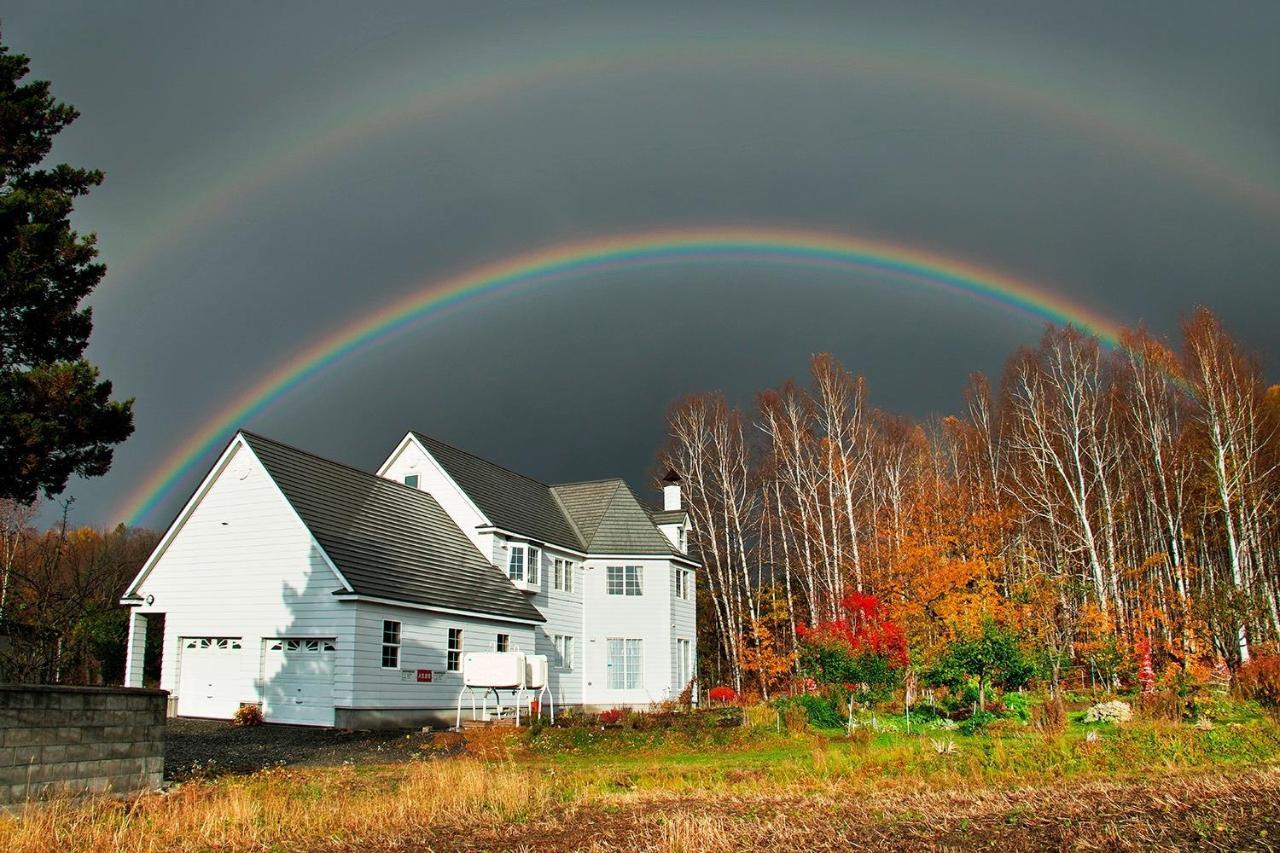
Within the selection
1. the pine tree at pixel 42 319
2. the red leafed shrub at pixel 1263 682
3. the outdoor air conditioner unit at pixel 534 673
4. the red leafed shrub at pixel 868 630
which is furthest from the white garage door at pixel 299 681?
the red leafed shrub at pixel 1263 682

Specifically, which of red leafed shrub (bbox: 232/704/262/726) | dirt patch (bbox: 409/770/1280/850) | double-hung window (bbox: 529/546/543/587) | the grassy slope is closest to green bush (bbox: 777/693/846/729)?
the grassy slope

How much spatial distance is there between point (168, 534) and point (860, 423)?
94.8ft

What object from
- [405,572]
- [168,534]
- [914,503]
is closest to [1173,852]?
[405,572]

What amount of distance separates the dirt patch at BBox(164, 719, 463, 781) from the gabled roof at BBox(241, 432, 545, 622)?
388cm

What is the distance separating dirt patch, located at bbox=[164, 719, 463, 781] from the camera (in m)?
16.3

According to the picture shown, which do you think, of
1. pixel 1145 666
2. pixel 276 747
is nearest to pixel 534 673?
pixel 276 747

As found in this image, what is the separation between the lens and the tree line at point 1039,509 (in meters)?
32.3

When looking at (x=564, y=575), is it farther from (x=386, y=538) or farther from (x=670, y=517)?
(x=386, y=538)

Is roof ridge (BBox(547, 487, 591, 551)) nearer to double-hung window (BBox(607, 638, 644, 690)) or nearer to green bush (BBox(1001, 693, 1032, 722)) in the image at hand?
double-hung window (BBox(607, 638, 644, 690))

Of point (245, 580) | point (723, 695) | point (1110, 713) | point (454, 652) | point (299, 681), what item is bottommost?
point (723, 695)

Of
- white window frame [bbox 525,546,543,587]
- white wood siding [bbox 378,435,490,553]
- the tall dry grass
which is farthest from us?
white window frame [bbox 525,546,543,587]

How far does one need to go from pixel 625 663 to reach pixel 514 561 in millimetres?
7281

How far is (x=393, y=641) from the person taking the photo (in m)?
25.9

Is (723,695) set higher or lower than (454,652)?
lower
